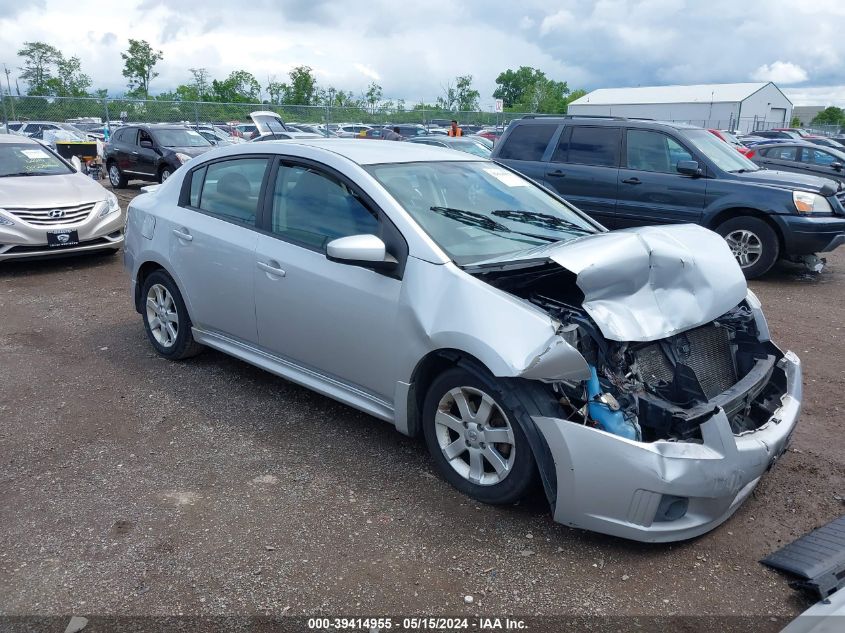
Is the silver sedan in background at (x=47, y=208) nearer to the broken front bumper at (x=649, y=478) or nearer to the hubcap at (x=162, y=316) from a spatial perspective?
the hubcap at (x=162, y=316)

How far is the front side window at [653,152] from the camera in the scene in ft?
29.6

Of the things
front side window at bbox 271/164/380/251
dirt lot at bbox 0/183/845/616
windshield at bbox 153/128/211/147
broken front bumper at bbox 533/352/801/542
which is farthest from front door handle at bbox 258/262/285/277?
windshield at bbox 153/128/211/147

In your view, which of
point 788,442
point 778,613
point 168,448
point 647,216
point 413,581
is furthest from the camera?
point 647,216

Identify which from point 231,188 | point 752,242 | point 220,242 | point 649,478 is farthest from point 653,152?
point 649,478

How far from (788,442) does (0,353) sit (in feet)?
18.9

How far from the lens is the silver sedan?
3023 millimetres

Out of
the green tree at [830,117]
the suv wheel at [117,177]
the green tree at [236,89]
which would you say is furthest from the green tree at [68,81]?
the green tree at [830,117]

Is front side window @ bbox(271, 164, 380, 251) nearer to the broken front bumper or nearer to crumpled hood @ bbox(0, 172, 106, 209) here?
the broken front bumper

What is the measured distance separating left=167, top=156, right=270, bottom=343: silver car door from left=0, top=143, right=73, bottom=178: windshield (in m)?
5.27

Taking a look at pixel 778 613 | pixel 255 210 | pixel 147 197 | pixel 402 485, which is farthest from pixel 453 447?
pixel 147 197

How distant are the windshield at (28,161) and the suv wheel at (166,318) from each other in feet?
15.7

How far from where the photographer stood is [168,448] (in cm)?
414

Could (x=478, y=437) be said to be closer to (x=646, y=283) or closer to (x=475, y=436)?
(x=475, y=436)

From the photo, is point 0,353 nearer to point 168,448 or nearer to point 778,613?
point 168,448
